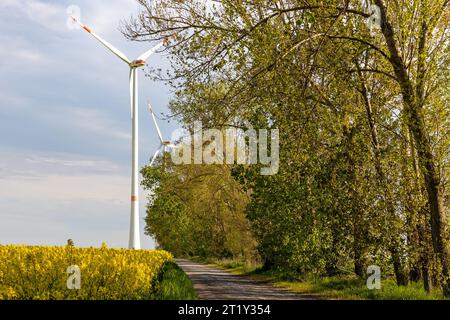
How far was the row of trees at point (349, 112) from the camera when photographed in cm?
1759

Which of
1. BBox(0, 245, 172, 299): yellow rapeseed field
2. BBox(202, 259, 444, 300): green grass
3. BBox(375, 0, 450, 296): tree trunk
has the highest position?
BBox(375, 0, 450, 296): tree trunk

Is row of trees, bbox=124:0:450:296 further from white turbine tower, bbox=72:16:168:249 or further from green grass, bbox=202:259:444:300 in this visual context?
white turbine tower, bbox=72:16:168:249

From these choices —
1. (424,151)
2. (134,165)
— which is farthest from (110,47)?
(424,151)

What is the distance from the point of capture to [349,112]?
19.2 meters

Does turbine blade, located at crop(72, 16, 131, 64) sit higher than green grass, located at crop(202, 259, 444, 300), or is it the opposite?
turbine blade, located at crop(72, 16, 131, 64)

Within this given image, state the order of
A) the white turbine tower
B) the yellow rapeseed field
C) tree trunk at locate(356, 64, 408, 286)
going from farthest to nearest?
the white turbine tower → tree trunk at locate(356, 64, 408, 286) → the yellow rapeseed field

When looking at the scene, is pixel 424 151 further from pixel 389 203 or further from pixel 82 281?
pixel 82 281

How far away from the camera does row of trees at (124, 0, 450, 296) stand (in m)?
17.6

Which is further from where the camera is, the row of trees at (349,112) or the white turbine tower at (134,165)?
the white turbine tower at (134,165)

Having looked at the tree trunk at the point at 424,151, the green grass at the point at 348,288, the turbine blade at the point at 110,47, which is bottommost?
the green grass at the point at 348,288

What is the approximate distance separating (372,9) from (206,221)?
41.4 meters

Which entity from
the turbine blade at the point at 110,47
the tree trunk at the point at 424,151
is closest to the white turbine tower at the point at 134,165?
the turbine blade at the point at 110,47

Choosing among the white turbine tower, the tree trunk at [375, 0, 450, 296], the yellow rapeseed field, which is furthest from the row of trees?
the white turbine tower

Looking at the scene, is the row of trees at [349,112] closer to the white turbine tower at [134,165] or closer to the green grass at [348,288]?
the green grass at [348,288]
